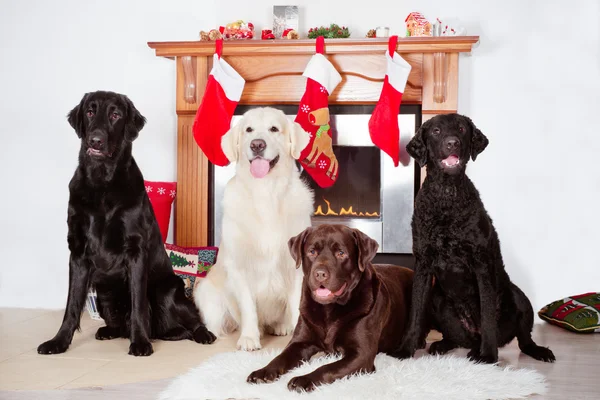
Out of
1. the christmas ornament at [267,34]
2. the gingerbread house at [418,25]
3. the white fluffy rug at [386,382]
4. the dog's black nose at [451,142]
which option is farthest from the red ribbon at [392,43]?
the white fluffy rug at [386,382]

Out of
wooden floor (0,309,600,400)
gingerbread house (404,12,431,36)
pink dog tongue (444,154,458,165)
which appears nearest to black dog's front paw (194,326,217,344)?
wooden floor (0,309,600,400)

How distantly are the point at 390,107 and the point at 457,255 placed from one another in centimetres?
141

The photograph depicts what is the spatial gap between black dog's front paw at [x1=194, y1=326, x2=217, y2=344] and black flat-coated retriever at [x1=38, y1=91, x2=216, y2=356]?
0.24m

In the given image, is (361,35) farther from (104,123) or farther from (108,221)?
(108,221)

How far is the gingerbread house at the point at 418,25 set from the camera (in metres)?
3.76

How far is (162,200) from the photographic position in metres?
3.99

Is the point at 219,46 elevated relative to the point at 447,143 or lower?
elevated

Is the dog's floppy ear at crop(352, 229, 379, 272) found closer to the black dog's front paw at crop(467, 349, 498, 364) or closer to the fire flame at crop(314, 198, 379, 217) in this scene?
the black dog's front paw at crop(467, 349, 498, 364)

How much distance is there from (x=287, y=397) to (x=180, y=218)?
2.29 m

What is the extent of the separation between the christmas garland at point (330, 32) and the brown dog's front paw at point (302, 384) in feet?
7.96

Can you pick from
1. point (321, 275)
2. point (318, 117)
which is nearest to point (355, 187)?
point (318, 117)

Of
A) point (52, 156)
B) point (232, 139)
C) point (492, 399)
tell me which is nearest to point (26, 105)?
point (52, 156)

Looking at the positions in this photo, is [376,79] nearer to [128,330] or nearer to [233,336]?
[233,336]

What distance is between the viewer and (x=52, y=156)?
4266 mm
